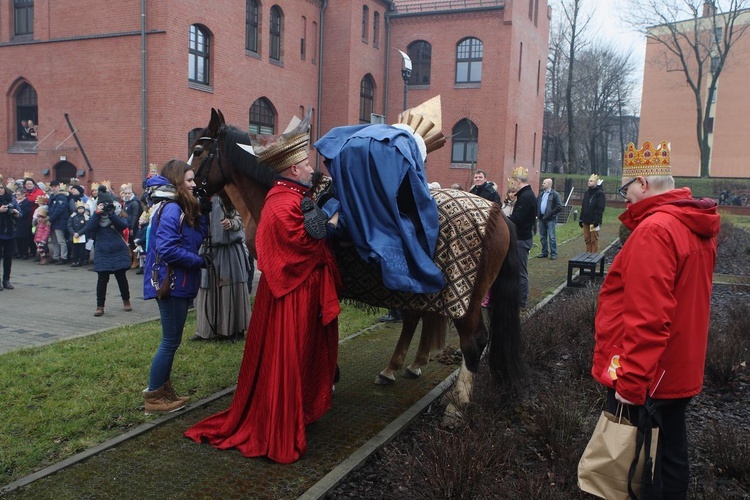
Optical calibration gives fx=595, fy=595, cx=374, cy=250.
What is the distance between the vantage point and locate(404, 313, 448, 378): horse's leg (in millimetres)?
5902

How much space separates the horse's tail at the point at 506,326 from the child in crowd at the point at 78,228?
38.2 ft

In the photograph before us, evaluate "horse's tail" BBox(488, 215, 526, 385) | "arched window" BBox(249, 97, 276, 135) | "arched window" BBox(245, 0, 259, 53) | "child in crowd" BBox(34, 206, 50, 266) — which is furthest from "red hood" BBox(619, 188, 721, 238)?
"arched window" BBox(245, 0, 259, 53)

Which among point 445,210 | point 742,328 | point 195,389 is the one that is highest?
point 445,210

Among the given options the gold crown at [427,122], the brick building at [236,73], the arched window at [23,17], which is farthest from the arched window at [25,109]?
the gold crown at [427,122]

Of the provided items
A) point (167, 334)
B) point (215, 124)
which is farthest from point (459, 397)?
point (215, 124)

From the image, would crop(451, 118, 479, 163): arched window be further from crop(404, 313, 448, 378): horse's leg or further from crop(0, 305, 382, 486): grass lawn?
crop(404, 313, 448, 378): horse's leg

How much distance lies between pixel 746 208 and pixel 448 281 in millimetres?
33650

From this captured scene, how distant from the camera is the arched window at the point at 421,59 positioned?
3212 centimetres

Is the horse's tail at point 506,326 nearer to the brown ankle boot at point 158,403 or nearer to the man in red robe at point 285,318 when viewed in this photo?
the man in red robe at point 285,318

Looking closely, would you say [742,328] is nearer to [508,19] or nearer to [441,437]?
[441,437]

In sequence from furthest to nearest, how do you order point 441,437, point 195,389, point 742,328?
1. point 742,328
2. point 195,389
3. point 441,437

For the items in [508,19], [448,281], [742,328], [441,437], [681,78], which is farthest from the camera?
A: [681,78]

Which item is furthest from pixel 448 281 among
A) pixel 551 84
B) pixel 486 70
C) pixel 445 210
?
pixel 551 84

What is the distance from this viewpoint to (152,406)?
4855 mm
